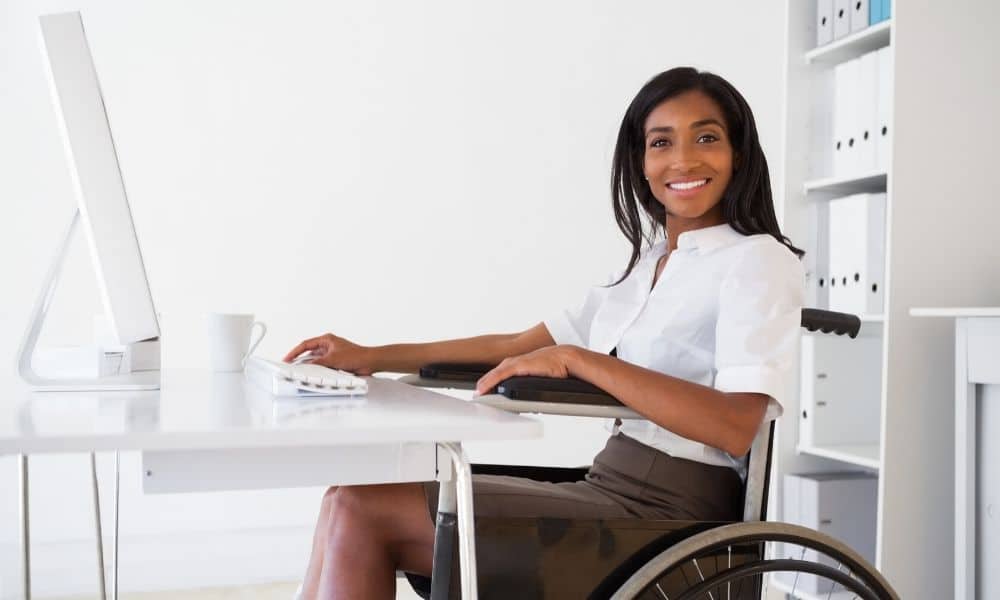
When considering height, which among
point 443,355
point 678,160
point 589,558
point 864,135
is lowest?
point 589,558

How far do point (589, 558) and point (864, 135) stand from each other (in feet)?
5.41

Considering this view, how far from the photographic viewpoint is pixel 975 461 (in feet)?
6.92

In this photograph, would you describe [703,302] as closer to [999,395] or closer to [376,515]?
[376,515]

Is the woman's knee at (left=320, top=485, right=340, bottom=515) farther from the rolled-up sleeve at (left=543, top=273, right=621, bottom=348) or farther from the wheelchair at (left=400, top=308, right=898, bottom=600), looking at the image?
the rolled-up sleeve at (left=543, top=273, right=621, bottom=348)

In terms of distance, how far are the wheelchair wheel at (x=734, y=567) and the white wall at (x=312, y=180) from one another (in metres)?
2.02

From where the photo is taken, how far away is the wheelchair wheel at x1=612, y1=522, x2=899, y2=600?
1.12 metres

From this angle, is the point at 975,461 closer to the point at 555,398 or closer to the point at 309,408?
the point at 555,398

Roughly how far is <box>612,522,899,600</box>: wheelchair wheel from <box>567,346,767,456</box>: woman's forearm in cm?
12

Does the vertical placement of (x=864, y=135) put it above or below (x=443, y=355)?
above

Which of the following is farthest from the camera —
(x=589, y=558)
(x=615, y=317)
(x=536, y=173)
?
(x=536, y=173)

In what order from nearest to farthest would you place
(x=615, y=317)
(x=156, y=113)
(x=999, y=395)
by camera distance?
(x=615, y=317) → (x=999, y=395) → (x=156, y=113)

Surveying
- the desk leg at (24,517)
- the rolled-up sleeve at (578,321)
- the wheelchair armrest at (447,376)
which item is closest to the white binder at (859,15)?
the rolled-up sleeve at (578,321)

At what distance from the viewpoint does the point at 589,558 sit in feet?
3.92

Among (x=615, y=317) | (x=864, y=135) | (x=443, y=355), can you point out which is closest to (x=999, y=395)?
(x=864, y=135)
